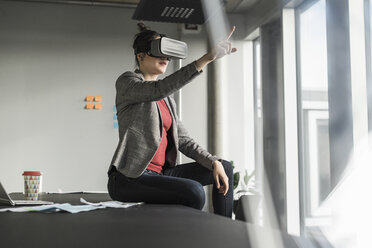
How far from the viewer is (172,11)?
2.05 m

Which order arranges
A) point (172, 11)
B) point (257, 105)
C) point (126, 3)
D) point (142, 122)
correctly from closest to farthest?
point (142, 122)
point (172, 11)
point (126, 3)
point (257, 105)

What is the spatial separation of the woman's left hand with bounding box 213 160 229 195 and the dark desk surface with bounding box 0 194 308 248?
21.3 inches

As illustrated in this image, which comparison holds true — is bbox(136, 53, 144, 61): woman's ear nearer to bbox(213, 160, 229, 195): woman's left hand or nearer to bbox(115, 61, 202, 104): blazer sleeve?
bbox(115, 61, 202, 104): blazer sleeve

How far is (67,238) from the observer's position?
0.78m

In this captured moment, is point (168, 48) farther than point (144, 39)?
No

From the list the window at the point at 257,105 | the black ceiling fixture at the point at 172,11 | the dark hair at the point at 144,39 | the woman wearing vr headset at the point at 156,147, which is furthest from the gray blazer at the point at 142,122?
the window at the point at 257,105

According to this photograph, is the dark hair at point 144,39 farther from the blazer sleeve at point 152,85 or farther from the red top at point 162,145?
the red top at point 162,145

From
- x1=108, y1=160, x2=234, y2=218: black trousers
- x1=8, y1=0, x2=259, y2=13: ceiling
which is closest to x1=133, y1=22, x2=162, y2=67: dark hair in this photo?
x1=108, y1=160, x2=234, y2=218: black trousers

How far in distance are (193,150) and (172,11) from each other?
65 cm

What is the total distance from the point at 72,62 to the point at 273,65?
190 centimetres

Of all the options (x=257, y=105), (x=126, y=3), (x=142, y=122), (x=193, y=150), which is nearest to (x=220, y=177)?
(x=193, y=150)

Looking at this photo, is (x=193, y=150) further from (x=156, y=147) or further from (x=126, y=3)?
(x=126, y=3)

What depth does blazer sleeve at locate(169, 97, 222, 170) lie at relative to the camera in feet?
5.89

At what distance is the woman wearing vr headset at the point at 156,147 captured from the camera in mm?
1553
